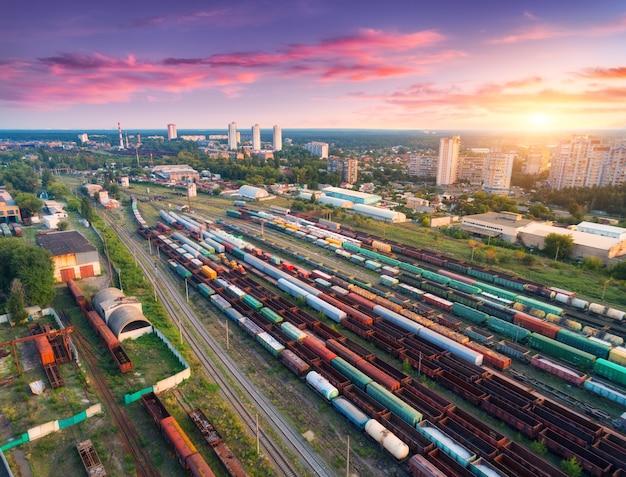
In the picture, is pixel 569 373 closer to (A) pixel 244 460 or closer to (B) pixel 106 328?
(A) pixel 244 460

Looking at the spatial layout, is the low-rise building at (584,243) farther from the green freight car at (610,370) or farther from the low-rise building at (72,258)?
the low-rise building at (72,258)

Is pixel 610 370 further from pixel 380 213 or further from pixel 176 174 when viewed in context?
pixel 176 174

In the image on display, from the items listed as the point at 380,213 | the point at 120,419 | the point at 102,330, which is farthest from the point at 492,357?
the point at 380,213

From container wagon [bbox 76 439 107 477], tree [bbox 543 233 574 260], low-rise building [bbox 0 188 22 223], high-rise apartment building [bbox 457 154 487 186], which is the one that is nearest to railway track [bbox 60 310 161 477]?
container wagon [bbox 76 439 107 477]

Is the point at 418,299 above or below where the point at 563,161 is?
below

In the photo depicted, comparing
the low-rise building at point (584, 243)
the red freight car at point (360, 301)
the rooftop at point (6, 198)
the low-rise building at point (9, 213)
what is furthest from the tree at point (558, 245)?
the rooftop at point (6, 198)

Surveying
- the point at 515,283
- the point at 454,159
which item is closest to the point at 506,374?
the point at 515,283

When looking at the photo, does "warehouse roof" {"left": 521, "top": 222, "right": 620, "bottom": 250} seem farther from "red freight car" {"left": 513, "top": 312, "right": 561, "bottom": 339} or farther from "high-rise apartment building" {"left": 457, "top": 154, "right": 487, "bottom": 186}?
"high-rise apartment building" {"left": 457, "top": 154, "right": 487, "bottom": 186}
